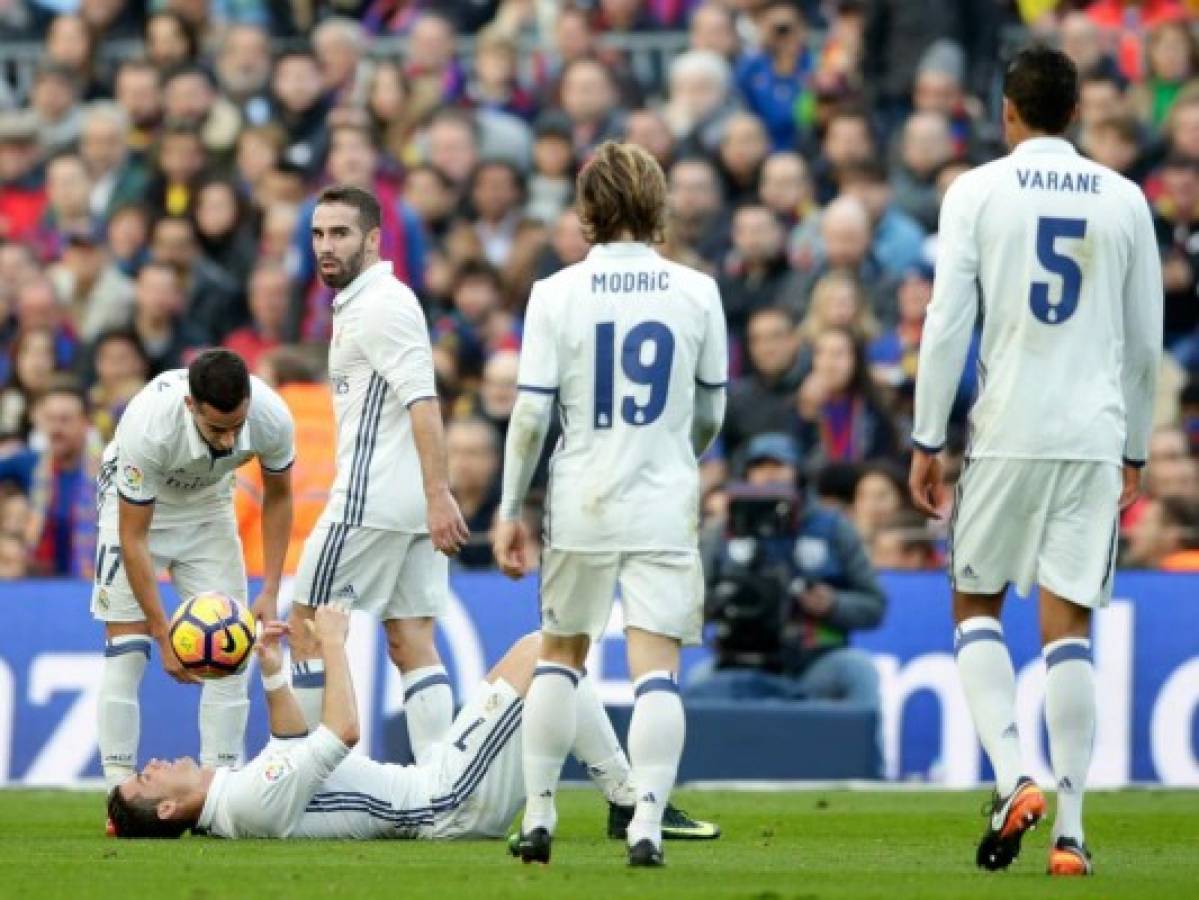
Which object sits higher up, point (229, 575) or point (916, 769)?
point (229, 575)

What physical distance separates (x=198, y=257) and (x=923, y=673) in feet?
23.2

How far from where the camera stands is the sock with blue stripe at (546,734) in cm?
989

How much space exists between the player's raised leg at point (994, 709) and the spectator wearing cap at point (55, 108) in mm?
14358

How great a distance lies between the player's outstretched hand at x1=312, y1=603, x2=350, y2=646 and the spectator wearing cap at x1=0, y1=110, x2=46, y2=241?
A: 487 inches

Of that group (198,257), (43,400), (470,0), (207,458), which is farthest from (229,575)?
(470,0)

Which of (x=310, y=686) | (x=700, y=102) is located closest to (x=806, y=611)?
(x=310, y=686)

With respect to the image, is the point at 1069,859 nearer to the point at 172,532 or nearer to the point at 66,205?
the point at 172,532

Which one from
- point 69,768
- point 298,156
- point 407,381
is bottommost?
point 69,768

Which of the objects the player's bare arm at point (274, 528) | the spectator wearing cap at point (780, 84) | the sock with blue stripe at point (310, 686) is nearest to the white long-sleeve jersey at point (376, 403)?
the player's bare arm at point (274, 528)

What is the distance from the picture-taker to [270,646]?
11367 mm

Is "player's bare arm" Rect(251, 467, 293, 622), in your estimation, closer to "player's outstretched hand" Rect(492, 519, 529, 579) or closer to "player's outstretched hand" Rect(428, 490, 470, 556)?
"player's outstretched hand" Rect(428, 490, 470, 556)

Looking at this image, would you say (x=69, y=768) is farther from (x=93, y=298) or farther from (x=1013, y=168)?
(x=1013, y=168)

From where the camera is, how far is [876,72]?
2128 cm

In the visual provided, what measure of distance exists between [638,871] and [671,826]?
5.38 feet
